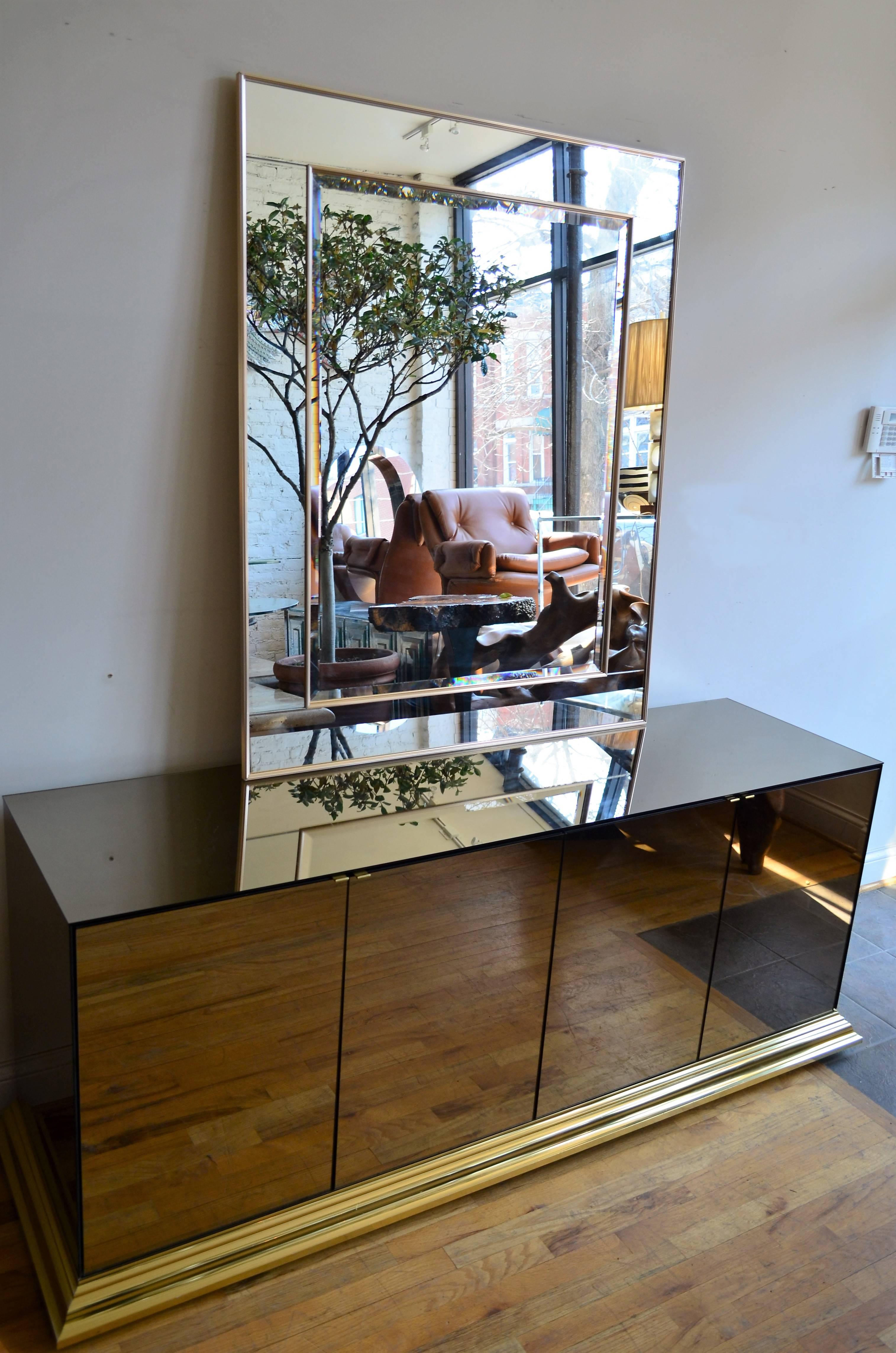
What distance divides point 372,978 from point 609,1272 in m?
0.69

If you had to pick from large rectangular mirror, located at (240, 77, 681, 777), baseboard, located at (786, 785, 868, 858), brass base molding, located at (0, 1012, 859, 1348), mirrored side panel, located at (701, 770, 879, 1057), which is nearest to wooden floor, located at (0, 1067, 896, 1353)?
brass base molding, located at (0, 1012, 859, 1348)

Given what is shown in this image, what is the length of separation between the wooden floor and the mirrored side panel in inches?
11.6

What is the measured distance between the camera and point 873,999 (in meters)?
2.59

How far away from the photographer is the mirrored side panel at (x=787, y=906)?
82.7 inches

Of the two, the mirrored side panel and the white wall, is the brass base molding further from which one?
the white wall

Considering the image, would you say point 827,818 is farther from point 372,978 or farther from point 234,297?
point 234,297

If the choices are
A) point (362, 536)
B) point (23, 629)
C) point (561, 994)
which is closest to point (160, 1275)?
point (561, 994)

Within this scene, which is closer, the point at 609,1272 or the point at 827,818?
the point at 609,1272

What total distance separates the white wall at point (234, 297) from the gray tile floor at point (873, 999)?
901 millimetres

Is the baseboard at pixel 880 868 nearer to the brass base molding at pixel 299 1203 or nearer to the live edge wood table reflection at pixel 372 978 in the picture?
the live edge wood table reflection at pixel 372 978

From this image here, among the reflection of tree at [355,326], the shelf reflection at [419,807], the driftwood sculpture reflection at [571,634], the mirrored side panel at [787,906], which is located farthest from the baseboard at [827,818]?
the reflection of tree at [355,326]

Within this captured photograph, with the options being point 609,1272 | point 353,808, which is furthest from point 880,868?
point 353,808

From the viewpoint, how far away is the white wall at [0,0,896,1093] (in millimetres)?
1649

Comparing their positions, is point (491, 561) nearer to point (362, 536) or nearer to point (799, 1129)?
point (362, 536)
